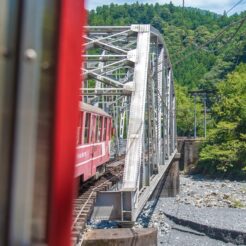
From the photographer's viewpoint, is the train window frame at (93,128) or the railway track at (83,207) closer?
the railway track at (83,207)

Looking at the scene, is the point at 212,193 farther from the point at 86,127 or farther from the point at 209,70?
the point at 209,70

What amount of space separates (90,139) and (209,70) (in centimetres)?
8159

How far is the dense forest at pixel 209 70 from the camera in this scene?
149 ft

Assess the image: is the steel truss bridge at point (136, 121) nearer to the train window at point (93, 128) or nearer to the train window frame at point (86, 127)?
the train window at point (93, 128)

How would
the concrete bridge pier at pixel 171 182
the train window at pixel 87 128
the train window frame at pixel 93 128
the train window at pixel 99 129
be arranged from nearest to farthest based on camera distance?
the train window at pixel 87 128, the train window frame at pixel 93 128, the train window at pixel 99 129, the concrete bridge pier at pixel 171 182

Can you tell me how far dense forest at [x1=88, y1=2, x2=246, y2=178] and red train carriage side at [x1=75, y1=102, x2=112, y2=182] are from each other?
134 inches

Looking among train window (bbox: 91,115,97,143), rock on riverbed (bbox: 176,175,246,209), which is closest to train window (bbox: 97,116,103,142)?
train window (bbox: 91,115,97,143)

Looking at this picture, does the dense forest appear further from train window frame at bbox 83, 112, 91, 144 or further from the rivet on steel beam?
the rivet on steel beam

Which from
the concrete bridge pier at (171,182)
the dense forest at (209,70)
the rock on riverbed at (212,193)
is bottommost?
the rock on riverbed at (212,193)

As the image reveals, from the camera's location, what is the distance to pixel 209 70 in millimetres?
93375

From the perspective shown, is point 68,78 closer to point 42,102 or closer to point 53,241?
point 42,102

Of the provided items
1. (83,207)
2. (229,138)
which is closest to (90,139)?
(83,207)

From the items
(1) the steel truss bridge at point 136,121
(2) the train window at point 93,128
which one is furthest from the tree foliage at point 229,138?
(2) the train window at point 93,128

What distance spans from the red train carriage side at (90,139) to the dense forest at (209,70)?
3.40 m
